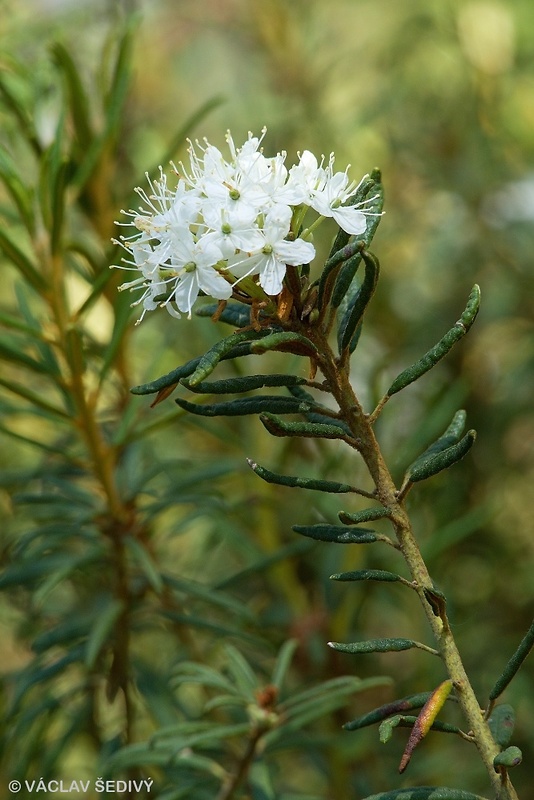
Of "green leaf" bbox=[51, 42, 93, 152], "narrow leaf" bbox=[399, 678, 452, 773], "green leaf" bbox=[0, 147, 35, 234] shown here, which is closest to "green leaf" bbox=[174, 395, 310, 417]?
"narrow leaf" bbox=[399, 678, 452, 773]

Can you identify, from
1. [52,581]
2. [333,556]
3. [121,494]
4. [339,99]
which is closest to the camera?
[52,581]

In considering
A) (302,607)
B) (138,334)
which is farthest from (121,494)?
(138,334)

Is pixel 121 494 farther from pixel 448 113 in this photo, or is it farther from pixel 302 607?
pixel 448 113

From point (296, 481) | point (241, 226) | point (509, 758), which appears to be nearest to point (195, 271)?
point (241, 226)

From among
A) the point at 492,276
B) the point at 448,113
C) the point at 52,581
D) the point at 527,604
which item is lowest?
the point at 527,604

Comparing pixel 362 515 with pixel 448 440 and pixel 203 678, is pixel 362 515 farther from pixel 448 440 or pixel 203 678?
pixel 203 678

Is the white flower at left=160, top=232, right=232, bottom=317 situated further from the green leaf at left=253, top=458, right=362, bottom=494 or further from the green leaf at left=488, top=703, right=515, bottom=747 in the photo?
the green leaf at left=488, top=703, right=515, bottom=747

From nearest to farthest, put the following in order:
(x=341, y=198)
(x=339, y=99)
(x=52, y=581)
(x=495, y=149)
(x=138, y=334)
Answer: (x=341, y=198) < (x=52, y=581) < (x=138, y=334) < (x=495, y=149) < (x=339, y=99)
